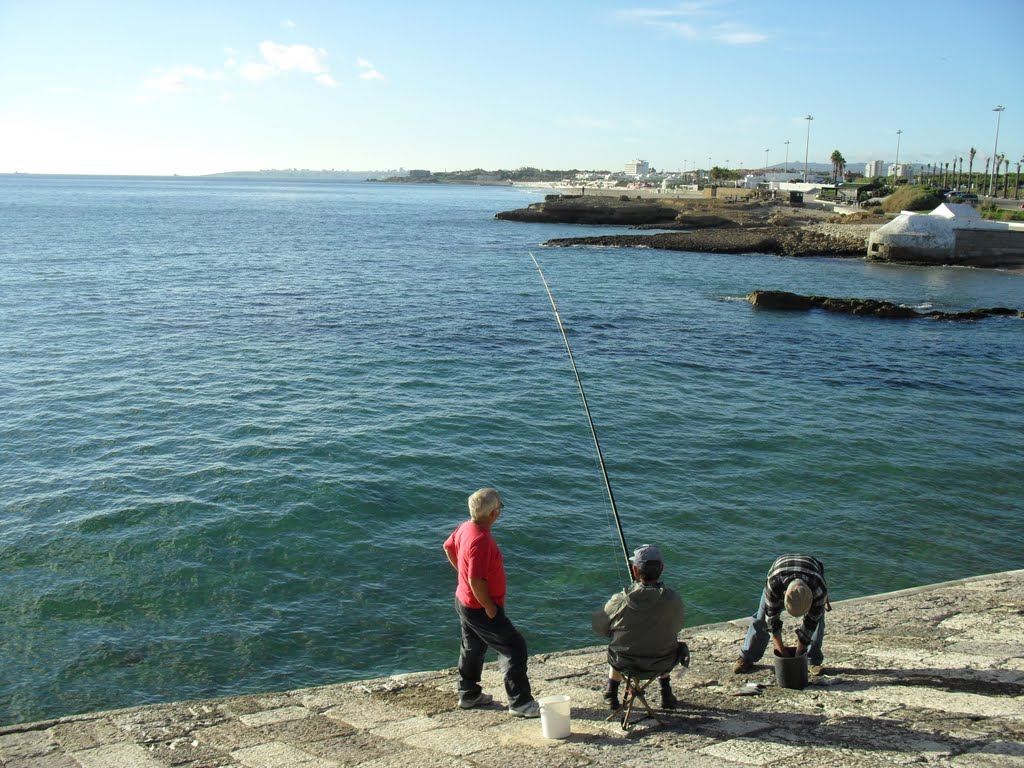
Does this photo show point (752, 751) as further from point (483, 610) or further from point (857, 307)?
point (857, 307)

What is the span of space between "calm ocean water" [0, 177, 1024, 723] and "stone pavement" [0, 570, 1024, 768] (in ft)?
6.81

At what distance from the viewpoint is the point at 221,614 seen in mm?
9516

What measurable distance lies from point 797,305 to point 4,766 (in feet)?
103

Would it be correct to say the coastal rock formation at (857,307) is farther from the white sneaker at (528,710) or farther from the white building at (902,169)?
the white building at (902,169)

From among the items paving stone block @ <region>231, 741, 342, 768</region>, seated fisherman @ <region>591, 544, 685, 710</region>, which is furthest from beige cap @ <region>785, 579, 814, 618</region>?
paving stone block @ <region>231, 741, 342, 768</region>

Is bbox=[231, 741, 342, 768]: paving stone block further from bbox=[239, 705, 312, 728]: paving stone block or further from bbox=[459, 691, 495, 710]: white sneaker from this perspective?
bbox=[459, 691, 495, 710]: white sneaker

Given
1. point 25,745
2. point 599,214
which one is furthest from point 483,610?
point 599,214

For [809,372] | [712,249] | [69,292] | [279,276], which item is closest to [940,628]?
[809,372]

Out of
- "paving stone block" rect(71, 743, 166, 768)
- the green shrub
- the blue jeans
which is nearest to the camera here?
"paving stone block" rect(71, 743, 166, 768)

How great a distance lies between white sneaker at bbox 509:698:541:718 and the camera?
579 cm

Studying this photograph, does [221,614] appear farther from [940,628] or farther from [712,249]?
[712,249]

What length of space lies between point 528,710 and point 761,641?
1.85 meters

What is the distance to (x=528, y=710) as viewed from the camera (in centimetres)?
581

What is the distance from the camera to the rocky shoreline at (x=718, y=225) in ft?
186
